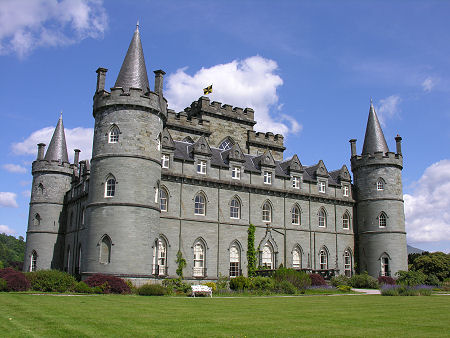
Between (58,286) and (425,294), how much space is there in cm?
2093

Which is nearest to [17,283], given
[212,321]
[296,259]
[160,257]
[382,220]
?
[160,257]

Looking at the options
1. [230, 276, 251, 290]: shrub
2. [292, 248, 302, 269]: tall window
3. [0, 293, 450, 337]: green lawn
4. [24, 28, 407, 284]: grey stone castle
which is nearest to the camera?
[0, 293, 450, 337]: green lawn

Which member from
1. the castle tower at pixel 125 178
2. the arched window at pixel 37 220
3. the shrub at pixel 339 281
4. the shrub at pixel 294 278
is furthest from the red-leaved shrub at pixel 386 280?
the arched window at pixel 37 220

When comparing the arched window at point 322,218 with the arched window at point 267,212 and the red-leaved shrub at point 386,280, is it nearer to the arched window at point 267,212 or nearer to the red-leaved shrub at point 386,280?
the arched window at point 267,212

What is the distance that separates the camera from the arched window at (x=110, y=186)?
97.1 feet

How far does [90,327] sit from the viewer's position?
11.1 m

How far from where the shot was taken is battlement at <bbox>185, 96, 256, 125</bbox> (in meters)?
42.6

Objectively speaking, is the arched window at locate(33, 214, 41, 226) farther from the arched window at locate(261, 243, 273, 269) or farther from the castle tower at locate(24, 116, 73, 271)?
the arched window at locate(261, 243, 273, 269)

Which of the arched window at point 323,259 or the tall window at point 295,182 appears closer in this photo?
the tall window at point 295,182

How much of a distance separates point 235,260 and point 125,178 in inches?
447

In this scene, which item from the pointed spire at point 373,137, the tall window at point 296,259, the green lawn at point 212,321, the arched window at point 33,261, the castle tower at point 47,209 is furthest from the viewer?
the pointed spire at point 373,137

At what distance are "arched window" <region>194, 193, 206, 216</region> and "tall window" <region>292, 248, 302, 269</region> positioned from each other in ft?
30.0

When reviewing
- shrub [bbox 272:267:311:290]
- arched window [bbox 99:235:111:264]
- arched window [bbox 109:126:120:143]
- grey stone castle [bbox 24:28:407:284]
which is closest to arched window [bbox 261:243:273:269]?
grey stone castle [bbox 24:28:407:284]

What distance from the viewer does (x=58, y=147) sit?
4269 centimetres
